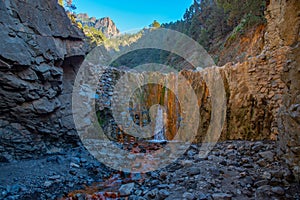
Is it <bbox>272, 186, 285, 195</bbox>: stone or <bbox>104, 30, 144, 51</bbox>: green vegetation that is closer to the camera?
<bbox>272, 186, 285, 195</bbox>: stone

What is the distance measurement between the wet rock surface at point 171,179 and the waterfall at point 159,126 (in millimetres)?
2867

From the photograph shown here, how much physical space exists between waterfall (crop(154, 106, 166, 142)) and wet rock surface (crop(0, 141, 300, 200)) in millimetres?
2867

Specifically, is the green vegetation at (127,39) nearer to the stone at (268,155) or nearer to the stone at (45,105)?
the stone at (45,105)

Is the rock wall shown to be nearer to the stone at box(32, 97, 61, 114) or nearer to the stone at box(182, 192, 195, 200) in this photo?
the stone at box(32, 97, 61, 114)

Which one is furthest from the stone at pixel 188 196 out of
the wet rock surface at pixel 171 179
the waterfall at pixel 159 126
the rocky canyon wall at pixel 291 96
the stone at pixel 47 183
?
the waterfall at pixel 159 126

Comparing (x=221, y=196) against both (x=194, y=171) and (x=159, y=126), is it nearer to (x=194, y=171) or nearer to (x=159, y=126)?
(x=194, y=171)

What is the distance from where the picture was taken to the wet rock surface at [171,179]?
2.06m

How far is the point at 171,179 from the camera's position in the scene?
108 inches

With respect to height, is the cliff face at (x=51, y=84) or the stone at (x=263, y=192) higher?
the cliff face at (x=51, y=84)

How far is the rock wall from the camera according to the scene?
3.49 metres

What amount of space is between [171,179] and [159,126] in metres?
4.17

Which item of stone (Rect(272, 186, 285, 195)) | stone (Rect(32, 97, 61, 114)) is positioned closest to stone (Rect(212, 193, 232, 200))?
stone (Rect(272, 186, 285, 195))

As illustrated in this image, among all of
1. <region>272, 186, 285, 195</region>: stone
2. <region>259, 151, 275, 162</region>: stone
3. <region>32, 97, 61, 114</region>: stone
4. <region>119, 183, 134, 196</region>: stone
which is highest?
<region>32, 97, 61, 114</region>: stone

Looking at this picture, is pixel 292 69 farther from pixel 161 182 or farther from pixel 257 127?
pixel 161 182
